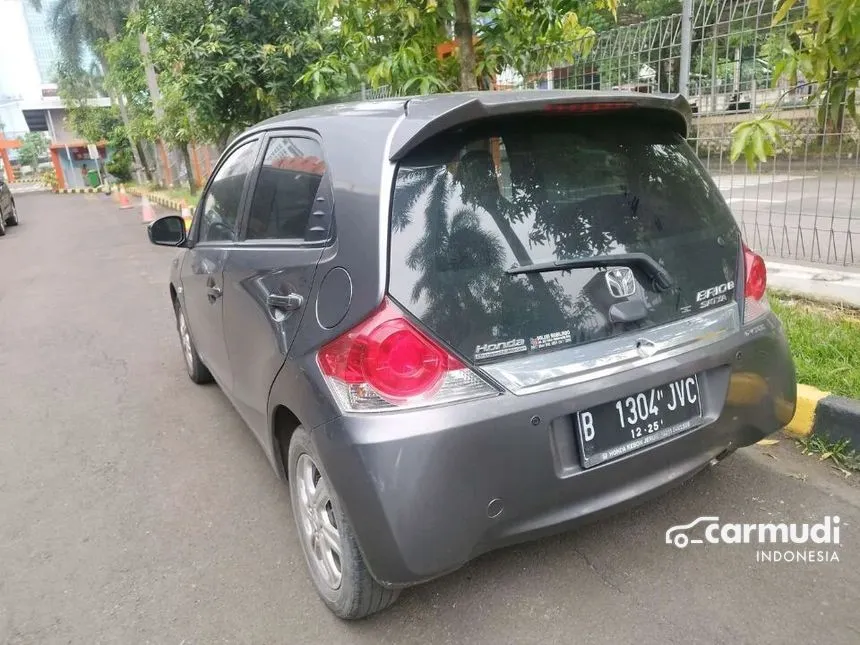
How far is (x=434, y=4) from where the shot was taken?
15.0 ft

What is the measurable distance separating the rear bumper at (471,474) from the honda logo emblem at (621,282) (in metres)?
0.24

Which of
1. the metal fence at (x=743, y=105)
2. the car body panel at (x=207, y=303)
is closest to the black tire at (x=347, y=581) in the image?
the car body panel at (x=207, y=303)

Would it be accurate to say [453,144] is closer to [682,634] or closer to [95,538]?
[682,634]

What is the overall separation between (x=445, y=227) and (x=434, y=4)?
3.23m

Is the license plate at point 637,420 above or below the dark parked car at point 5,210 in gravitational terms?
above

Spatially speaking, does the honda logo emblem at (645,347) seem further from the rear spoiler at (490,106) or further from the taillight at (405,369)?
the rear spoiler at (490,106)

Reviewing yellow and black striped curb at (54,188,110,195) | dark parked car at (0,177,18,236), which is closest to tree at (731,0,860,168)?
dark parked car at (0,177,18,236)

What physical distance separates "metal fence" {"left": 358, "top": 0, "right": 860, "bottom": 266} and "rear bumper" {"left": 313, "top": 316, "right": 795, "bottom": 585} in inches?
126

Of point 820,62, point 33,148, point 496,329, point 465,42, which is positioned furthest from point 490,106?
point 33,148

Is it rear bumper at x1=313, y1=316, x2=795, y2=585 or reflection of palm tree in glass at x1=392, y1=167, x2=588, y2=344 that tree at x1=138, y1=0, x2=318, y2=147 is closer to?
reflection of palm tree in glass at x1=392, y1=167, x2=588, y2=344

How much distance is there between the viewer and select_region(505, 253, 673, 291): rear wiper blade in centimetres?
198

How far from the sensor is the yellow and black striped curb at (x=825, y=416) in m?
2.96

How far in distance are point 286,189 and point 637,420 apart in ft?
5.13

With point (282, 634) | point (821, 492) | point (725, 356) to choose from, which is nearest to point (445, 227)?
point (725, 356)
